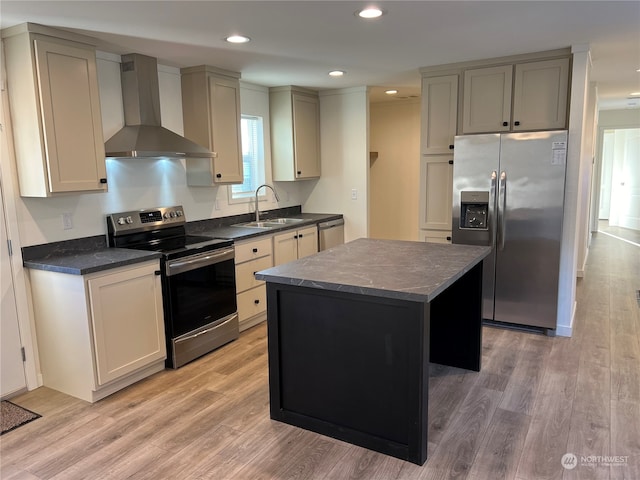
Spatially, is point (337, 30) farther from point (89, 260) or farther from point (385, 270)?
point (89, 260)

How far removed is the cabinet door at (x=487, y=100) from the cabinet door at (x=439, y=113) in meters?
0.13

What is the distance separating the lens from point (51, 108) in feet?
9.23

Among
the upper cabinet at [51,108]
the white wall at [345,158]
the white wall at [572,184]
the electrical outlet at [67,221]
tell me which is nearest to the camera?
the upper cabinet at [51,108]

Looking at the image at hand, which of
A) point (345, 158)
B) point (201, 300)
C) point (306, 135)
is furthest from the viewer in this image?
point (345, 158)

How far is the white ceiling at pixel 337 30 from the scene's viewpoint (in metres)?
2.51

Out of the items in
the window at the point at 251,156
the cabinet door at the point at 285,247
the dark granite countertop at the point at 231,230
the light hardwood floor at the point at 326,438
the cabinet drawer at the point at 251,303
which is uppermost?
the window at the point at 251,156

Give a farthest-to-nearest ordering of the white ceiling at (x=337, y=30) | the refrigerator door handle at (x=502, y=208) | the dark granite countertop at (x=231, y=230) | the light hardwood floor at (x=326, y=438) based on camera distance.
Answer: the dark granite countertop at (x=231, y=230) < the refrigerator door handle at (x=502, y=208) < the white ceiling at (x=337, y=30) < the light hardwood floor at (x=326, y=438)

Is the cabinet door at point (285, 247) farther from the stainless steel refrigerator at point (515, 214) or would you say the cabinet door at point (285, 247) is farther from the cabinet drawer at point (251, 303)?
the stainless steel refrigerator at point (515, 214)

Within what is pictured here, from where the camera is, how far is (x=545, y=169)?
12.2 ft

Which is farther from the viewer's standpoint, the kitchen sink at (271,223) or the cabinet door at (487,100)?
the kitchen sink at (271,223)

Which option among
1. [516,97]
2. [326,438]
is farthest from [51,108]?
[516,97]

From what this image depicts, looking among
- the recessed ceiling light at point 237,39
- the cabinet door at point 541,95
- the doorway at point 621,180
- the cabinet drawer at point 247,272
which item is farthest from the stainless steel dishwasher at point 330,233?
the doorway at point 621,180

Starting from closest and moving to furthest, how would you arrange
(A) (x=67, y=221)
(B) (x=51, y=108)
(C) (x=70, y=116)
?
(B) (x=51, y=108) < (C) (x=70, y=116) < (A) (x=67, y=221)

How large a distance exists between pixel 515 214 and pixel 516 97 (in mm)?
982
